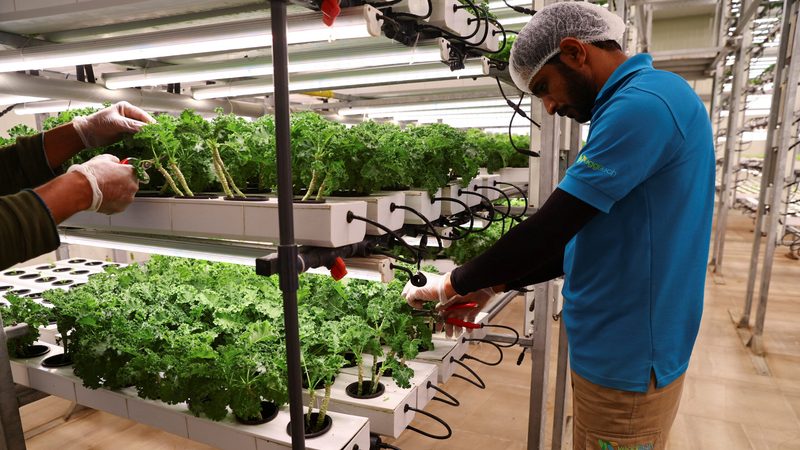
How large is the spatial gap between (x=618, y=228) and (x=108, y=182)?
158cm

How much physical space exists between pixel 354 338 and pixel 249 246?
0.60m

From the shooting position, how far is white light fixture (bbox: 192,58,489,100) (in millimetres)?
2693

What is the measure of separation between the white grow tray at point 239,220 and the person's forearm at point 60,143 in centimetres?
26

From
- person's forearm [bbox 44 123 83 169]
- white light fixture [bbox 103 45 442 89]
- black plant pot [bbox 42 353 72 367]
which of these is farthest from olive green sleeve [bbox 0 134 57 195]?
white light fixture [bbox 103 45 442 89]

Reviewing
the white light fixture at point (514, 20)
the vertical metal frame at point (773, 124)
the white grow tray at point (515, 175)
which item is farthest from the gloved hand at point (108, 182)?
the vertical metal frame at point (773, 124)

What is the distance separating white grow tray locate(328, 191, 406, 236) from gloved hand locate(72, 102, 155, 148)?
0.88 meters

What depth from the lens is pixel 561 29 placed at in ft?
4.90

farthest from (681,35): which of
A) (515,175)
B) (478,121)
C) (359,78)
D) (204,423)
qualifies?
(204,423)

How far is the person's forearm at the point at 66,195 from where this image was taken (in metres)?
1.31

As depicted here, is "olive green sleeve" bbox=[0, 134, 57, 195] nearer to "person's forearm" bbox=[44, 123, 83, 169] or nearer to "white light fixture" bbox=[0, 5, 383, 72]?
"person's forearm" bbox=[44, 123, 83, 169]

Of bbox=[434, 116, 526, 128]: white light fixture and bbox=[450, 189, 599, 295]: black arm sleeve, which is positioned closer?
bbox=[450, 189, 599, 295]: black arm sleeve

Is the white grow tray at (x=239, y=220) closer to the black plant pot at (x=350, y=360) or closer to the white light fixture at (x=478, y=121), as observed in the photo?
the black plant pot at (x=350, y=360)

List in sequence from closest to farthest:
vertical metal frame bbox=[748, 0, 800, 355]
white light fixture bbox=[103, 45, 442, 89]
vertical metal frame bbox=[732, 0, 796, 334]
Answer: white light fixture bbox=[103, 45, 442, 89], vertical metal frame bbox=[748, 0, 800, 355], vertical metal frame bbox=[732, 0, 796, 334]

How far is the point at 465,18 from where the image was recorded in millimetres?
1920
